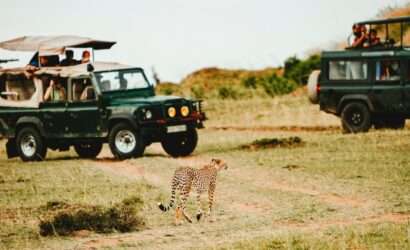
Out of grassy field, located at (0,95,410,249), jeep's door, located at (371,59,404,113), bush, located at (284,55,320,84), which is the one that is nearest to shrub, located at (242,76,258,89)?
bush, located at (284,55,320,84)

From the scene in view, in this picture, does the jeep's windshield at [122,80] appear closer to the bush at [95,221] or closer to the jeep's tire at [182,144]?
the jeep's tire at [182,144]

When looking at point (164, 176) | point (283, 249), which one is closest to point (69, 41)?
point (164, 176)

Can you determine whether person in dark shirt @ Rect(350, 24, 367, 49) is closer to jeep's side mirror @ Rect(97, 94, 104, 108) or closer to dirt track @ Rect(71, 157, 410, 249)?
jeep's side mirror @ Rect(97, 94, 104, 108)

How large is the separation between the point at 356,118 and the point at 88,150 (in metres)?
6.25

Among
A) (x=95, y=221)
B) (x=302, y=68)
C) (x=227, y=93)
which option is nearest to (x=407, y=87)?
(x=95, y=221)

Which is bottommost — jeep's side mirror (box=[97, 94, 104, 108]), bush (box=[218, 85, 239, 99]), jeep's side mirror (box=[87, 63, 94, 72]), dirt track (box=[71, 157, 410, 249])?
dirt track (box=[71, 157, 410, 249])

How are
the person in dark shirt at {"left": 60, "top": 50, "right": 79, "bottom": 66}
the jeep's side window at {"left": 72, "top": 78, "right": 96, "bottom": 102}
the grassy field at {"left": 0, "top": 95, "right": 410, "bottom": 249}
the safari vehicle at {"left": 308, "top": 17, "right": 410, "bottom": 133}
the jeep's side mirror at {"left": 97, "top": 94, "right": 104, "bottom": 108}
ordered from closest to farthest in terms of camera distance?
the grassy field at {"left": 0, "top": 95, "right": 410, "bottom": 249}
the jeep's side mirror at {"left": 97, "top": 94, "right": 104, "bottom": 108}
the jeep's side window at {"left": 72, "top": 78, "right": 96, "bottom": 102}
the person in dark shirt at {"left": 60, "top": 50, "right": 79, "bottom": 66}
the safari vehicle at {"left": 308, "top": 17, "right": 410, "bottom": 133}

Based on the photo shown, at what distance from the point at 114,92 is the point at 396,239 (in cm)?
1133

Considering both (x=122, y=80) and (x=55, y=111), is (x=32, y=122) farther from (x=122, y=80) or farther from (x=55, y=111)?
(x=122, y=80)

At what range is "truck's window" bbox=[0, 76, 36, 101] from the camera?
2175 centimetres

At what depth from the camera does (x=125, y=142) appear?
19812mm

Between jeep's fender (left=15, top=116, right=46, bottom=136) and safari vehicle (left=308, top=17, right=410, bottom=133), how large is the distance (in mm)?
6724

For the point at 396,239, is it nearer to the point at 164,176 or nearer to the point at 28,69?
the point at 164,176

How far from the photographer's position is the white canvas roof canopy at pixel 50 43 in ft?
70.6
